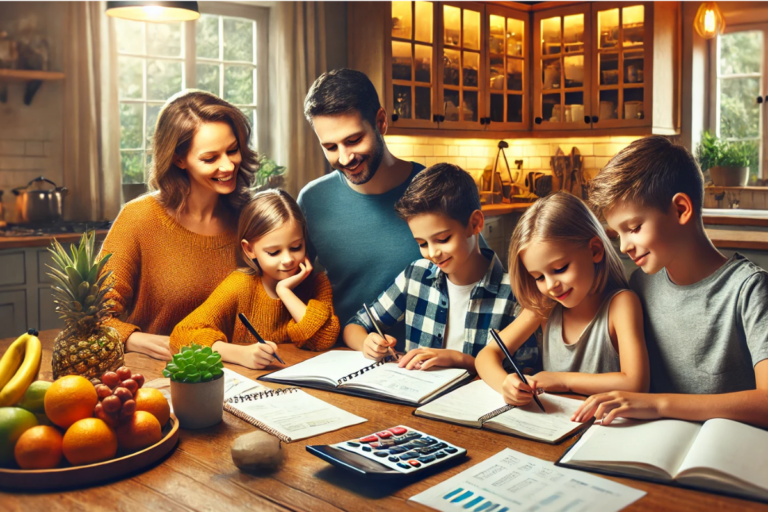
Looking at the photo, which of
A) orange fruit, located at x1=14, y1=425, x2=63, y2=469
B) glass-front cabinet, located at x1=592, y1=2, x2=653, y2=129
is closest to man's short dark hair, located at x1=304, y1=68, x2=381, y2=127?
orange fruit, located at x1=14, y1=425, x2=63, y2=469

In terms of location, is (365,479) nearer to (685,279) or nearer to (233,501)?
(233,501)

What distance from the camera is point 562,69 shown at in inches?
235

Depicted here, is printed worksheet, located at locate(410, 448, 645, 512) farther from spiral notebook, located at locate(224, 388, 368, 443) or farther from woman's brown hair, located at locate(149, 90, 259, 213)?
woman's brown hair, located at locate(149, 90, 259, 213)

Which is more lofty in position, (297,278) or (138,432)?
(297,278)

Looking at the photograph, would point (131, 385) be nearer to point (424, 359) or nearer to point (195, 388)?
point (195, 388)

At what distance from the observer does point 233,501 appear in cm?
102

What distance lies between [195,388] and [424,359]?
58 centimetres

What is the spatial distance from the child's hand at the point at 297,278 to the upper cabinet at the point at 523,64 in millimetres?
3193

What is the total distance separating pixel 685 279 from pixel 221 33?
419cm

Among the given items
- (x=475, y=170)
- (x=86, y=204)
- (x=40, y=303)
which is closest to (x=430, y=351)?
(x=40, y=303)

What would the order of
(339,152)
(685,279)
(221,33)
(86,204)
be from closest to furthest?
(685,279)
(339,152)
(86,204)
(221,33)

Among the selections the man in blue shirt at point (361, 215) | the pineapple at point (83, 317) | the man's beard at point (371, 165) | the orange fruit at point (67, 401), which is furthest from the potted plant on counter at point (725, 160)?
the orange fruit at point (67, 401)

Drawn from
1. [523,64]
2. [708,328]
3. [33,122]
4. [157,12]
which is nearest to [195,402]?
[708,328]

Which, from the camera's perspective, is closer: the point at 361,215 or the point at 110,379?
the point at 110,379
